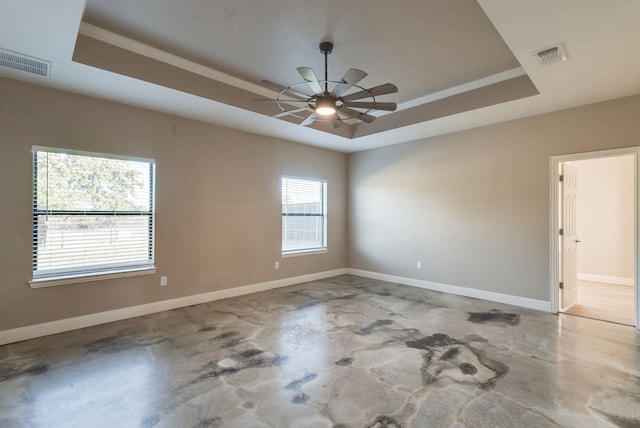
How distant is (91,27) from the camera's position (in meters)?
2.97

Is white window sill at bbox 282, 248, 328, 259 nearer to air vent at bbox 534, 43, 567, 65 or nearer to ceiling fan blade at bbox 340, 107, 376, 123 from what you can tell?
ceiling fan blade at bbox 340, 107, 376, 123

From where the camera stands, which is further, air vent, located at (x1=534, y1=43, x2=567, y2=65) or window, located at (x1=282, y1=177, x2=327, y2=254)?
window, located at (x1=282, y1=177, x2=327, y2=254)

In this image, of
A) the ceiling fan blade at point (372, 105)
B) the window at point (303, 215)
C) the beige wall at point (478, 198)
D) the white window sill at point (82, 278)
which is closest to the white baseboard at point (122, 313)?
the white window sill at point (82, 278)

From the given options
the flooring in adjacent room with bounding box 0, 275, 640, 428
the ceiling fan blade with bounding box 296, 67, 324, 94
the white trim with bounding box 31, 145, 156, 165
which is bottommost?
the flooring in adjacent room with bounding box 0, 275, 640, 428

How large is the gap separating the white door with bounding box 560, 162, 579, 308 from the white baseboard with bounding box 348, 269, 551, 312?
12.2 inches

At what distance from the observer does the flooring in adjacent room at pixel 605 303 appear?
4.12m

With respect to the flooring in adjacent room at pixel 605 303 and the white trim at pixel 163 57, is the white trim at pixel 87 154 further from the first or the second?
the flooring in adjacent room at pixel 605 303

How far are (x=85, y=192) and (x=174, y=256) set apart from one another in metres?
1.34

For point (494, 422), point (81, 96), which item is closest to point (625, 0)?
point (494, 422)

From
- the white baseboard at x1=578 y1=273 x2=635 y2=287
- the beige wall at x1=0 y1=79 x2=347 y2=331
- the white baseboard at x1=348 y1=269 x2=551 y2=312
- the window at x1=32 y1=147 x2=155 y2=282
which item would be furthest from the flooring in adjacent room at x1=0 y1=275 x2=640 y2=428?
the white baseboard at x1=578 y1=273 x2=635 y2=287

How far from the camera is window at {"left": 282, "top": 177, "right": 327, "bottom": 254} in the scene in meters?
6.01

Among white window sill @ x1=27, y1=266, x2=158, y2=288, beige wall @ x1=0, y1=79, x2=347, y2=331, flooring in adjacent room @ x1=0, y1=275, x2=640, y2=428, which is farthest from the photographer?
white window sill @ x1=27, y1=266, x2=158, y2=288

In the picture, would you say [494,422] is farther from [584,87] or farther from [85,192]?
[85,192]

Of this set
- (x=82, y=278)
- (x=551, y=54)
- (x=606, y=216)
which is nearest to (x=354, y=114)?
(x=551, y=54)
